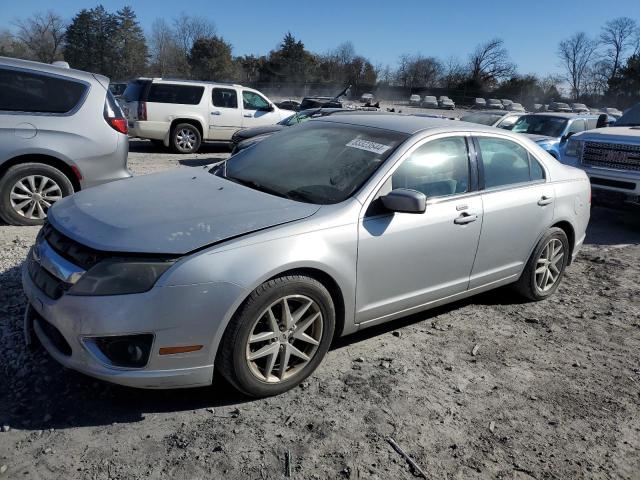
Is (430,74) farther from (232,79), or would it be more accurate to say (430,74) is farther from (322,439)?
(322,439)

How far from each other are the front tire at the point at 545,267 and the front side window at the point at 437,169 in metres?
1.16

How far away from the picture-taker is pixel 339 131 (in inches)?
163

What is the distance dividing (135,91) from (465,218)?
11636mm

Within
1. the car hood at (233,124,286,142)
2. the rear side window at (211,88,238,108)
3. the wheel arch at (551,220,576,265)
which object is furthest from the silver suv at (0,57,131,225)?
the rear side window at (211,88,238,108)

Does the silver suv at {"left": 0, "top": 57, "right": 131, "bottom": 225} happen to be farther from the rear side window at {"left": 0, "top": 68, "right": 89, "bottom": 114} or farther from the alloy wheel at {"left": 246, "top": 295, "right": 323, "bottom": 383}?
the alloy wheel at {"left": 246, "top": 295, "right": 323, "bottom": 383}

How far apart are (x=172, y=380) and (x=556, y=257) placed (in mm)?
3708

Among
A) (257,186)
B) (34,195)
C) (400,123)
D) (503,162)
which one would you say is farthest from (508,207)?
(34,195)

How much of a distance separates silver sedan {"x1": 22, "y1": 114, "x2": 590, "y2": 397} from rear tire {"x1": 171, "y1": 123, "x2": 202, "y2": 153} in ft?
31.8

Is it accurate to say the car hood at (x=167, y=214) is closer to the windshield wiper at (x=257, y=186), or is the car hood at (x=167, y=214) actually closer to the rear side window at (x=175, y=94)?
the windshield wiper at (x=257, y=186)

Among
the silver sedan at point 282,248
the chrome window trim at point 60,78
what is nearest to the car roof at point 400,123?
the silver sedan at point 282,248

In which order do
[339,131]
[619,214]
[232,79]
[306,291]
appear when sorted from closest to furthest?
[306,291] → [339,131] → [619,214] → [232,79]

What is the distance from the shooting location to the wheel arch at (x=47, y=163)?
582 centimetres

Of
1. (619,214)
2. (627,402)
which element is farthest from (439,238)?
(619,214)

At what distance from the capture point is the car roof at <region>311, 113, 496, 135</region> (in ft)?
13.0
